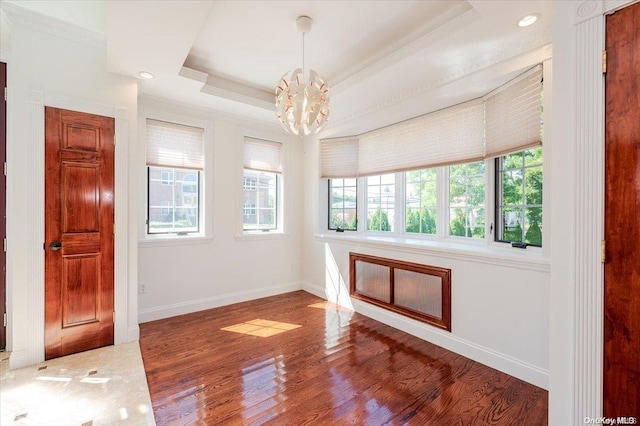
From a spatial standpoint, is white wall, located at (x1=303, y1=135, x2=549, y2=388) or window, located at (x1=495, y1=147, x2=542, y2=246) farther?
window, located at (x1=495, y1=147, x2=542, y2=246)

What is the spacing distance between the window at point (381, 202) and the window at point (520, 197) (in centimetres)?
141

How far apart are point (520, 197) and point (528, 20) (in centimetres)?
140

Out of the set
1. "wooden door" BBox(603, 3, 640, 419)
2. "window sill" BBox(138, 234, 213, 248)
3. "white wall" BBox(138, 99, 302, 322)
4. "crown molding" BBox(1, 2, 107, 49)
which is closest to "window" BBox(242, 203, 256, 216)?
"white wall" BBox(138, 99, 302, 322)

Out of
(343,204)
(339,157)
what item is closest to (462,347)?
(343,204)

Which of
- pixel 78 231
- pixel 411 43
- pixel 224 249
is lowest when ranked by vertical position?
pixel 224 249

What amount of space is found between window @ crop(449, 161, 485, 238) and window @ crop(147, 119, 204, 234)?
323 centimetres

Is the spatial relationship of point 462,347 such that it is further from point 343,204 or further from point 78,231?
point 78,231

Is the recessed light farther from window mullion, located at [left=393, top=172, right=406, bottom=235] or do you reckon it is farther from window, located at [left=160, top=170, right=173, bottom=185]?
window, located at [left=160, top=170, right=173, bottom=185]

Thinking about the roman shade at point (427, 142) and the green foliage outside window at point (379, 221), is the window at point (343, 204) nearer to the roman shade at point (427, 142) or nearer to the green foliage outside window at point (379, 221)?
the green foliage outside window at point (379, 221)

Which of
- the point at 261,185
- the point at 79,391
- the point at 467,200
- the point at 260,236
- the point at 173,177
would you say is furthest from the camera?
the point at 261,185

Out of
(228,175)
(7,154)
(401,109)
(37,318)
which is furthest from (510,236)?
(7,154)

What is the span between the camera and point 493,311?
8.36 feet

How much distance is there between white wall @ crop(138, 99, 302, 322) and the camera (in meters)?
3.62

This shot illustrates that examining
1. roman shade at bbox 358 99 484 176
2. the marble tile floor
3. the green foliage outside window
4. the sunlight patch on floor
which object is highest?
roman shade at bbox 358 99 484 176
